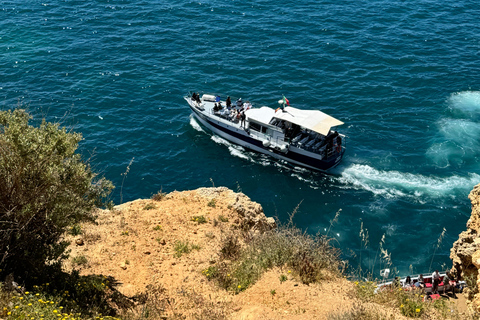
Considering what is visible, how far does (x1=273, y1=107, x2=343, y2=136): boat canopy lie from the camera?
104 feet

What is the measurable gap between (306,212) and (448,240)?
804 cm

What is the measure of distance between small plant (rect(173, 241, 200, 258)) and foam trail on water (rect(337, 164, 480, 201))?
16.3m

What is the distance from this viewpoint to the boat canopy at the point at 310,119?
31.7 m

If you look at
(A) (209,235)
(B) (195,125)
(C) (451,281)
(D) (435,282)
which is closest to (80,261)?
(A) (209,235)

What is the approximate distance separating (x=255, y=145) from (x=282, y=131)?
2.50 m

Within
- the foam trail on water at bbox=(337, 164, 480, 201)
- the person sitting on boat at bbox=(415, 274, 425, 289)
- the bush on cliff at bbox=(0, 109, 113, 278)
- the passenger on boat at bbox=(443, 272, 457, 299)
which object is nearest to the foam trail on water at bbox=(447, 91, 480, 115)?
the foam trail on water at bbox=(337, 164, 480, 201)

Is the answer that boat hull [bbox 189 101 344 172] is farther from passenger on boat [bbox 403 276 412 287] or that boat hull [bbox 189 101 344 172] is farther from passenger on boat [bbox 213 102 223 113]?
passenger on boat [bbox 403 276 412 287]

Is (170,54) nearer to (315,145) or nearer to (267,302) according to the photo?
(315,145)

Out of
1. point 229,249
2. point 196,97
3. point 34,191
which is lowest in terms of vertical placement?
point 196,97

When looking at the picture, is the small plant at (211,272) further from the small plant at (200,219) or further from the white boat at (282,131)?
the white boat at (282,131)

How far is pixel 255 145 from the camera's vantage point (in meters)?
34.7

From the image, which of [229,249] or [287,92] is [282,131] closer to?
[287,92]

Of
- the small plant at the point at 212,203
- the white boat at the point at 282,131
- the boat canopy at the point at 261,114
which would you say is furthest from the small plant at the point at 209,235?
the boat canopy at the point at 261,114

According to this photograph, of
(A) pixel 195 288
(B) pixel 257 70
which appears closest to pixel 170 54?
(B) pixel 257 70
